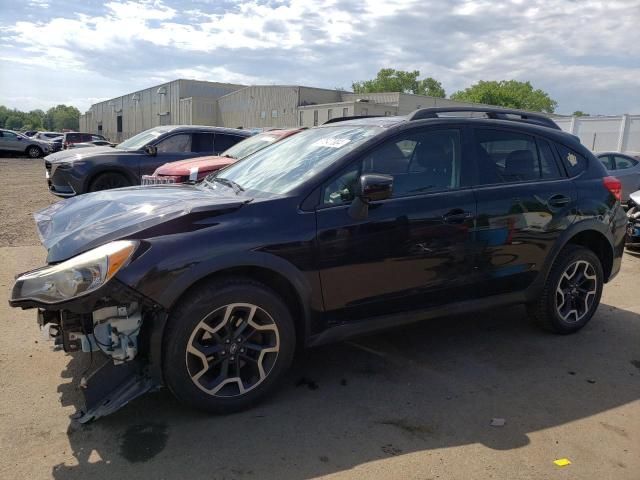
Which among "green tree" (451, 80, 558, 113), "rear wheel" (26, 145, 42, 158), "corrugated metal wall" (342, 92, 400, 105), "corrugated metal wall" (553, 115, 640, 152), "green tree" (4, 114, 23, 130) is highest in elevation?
"green tree" (451, 80, 558, 113)

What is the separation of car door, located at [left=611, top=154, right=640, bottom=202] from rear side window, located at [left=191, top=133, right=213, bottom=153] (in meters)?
9.40

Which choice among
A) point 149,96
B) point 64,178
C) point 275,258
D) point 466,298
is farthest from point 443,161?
point 149,96

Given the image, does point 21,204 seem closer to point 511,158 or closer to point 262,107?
point 511,158

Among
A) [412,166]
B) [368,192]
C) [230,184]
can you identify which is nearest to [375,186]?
[368,192]

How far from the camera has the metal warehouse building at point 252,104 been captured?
140 ft

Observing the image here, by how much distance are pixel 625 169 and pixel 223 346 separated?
1267 centimetres

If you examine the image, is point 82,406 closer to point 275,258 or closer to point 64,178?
point 275,258

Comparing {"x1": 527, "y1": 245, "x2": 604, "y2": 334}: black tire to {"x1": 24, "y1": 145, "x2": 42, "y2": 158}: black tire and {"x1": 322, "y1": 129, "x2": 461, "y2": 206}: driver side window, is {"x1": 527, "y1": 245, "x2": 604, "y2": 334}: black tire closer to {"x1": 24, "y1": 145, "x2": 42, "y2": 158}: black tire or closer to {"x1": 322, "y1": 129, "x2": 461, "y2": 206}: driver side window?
{"x1": 322, "y1": 129, "x2": 461, "y2": 206}: driver side window

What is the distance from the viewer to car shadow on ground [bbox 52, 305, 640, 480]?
2742mm

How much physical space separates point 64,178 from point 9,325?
5824 millimetres

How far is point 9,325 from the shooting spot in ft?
14.4

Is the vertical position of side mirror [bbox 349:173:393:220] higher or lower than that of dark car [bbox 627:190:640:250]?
higher

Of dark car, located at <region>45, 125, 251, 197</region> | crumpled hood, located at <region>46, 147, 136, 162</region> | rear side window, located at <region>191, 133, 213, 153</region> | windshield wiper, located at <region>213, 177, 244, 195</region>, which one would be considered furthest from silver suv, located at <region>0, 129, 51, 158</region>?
windshield wiper, located at <region>213, 177, 244, 195</region>

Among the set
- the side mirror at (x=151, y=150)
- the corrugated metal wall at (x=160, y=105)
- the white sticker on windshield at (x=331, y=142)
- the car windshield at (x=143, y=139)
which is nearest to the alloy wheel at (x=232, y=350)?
the white sticker on windshield at (x=331, y=142)
